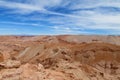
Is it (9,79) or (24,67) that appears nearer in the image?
(9,79)

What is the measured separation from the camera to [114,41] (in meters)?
85.0

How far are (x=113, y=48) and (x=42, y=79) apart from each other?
32.5m

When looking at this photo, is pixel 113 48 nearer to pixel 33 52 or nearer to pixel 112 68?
pixel 112 68

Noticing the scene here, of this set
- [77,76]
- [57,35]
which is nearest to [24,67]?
[77,76]

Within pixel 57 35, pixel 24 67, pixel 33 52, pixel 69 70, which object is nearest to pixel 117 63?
pixel 33 52

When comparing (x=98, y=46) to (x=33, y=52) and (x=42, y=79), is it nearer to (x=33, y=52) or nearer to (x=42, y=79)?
(x=33, y=52)

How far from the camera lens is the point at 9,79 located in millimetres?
12508

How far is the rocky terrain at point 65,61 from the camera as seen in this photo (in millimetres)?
13834

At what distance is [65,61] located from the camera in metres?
20.6

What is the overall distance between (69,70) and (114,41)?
69.2 metres

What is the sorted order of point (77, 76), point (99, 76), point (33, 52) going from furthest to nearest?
point (33, 52)
point (99, 76)
point (77, 76)

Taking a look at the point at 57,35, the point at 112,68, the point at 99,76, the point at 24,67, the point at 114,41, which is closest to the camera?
the point at 24,67

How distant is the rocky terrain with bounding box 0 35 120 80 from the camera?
45.4 feet

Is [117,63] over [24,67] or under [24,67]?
under
